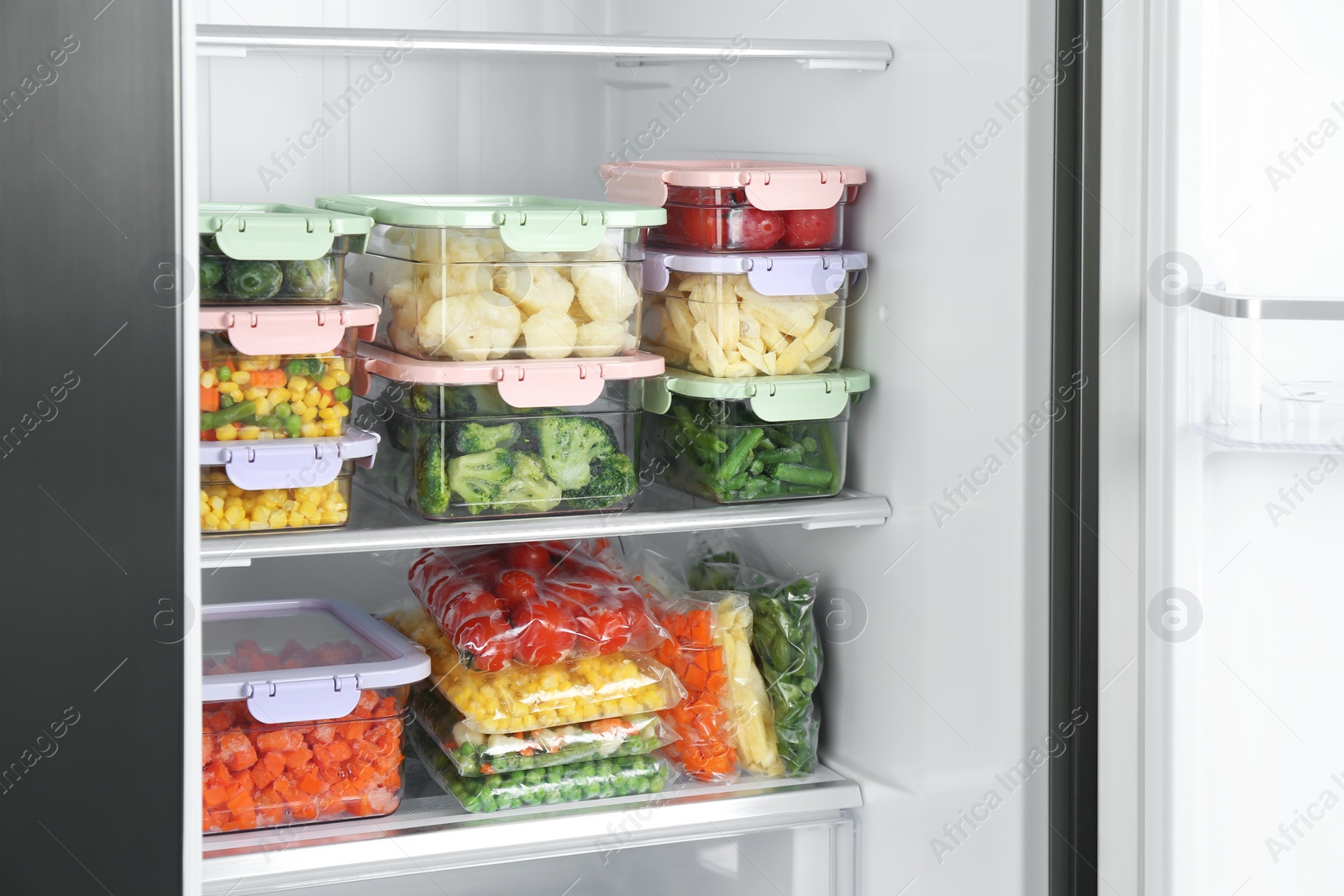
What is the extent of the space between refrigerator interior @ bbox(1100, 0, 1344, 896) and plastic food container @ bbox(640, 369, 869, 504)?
0.43 meters

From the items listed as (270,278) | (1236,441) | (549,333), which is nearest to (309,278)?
(270,278)

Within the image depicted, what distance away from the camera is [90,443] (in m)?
1.09

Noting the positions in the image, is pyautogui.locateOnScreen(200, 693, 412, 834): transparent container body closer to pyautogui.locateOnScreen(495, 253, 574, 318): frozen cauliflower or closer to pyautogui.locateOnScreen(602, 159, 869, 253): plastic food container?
pyautogui.locateOnScreen(495, 253, 574, 318): frozen cauliflower

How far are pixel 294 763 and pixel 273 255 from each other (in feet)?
1.71

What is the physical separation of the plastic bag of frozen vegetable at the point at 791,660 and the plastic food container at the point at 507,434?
265 millimetres

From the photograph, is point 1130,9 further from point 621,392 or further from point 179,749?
point 179,749

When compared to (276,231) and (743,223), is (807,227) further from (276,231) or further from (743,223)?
(276,231)

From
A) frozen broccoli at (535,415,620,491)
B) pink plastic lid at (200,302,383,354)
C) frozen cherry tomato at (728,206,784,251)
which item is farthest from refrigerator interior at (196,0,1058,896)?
frozen broccoli at (535,415,620,491)

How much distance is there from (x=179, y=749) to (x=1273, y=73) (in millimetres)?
1038

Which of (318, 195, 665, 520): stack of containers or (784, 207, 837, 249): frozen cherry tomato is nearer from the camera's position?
(318, 195, 665, 520): stack of containers

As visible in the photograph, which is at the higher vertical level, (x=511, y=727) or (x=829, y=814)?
(x=511, y=727)

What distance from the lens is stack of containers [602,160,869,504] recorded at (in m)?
1.50

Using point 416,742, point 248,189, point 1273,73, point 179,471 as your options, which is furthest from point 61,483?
point 1273,73

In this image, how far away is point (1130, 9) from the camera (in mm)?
1146
